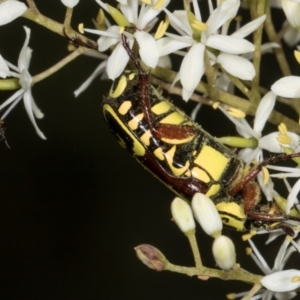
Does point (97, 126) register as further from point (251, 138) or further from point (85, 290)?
point (251, 138)

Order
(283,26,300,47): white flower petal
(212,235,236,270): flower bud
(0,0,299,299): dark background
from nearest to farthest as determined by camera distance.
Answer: (212,235,236,270): flower bud < (283,26,300,47): white flower petal < (0,0,299,299): dark background

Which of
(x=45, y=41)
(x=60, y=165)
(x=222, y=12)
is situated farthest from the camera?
(x=60, y=165)

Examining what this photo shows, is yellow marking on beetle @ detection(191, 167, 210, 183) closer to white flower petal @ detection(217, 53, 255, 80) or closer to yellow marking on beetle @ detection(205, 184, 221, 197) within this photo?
yellow marking on beetle @ detection(205, 184, 221, 197)

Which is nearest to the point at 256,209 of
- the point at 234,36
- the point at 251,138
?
the point at 251,138

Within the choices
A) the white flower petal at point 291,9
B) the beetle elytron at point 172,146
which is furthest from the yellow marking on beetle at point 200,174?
the white flower petal at point 291,9

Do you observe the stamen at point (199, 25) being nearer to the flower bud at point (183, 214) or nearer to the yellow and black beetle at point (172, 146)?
the yellow and black beetle at point (172, 146)

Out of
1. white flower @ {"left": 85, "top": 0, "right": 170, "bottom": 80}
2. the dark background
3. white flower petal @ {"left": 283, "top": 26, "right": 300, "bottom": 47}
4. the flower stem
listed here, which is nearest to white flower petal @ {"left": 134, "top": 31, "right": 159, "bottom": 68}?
white flower @ {"left": 85, "top": 0, "right": 170, "bottom": 80}

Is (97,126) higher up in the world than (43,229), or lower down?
higher up
